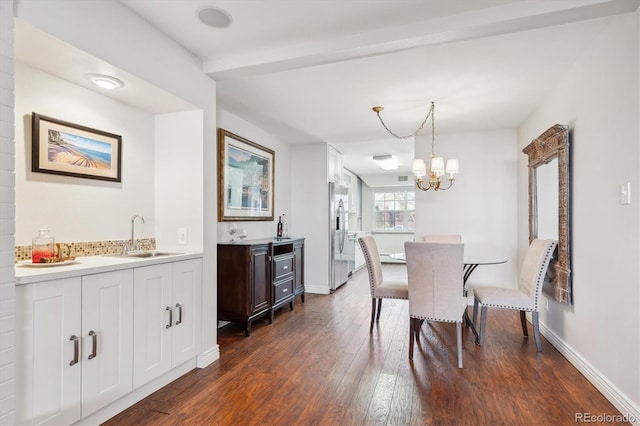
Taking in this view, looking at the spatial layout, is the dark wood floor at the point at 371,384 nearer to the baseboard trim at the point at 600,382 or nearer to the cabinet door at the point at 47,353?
the baseboard trim at the point at 600,382

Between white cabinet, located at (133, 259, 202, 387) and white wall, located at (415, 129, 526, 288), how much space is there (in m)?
3.30

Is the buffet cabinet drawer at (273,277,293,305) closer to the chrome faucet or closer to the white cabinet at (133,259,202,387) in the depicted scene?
the white cabinet at (133,259,202,387)

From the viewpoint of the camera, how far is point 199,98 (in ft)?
8.53

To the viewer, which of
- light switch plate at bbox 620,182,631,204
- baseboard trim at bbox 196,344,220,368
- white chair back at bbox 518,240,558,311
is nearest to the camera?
light switch plate at bbox 620,182,631,204

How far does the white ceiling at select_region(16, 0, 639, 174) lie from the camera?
1.95 meters

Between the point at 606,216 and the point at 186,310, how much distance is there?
2.96m

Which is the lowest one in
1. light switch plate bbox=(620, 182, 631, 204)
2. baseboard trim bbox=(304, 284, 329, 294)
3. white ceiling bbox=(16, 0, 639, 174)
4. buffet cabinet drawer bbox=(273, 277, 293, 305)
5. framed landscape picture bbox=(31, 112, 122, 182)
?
baseboard trim bbox=(304, 284, 329, 294)

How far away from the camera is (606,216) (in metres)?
2.20

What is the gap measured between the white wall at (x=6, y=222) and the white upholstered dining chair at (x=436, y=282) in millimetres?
2448

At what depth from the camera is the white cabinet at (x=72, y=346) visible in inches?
59.6

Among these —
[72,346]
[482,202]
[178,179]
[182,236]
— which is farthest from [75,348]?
[482,202]

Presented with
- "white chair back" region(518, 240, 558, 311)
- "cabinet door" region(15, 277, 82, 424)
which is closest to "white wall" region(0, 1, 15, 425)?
"cabinet door" region(15, 277, 82, 424)

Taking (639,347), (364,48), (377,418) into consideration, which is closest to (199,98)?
(364,48)

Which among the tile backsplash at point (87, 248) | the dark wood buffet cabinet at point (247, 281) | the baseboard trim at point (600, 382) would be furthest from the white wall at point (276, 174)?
the baseboard trim at point (600, 382)
